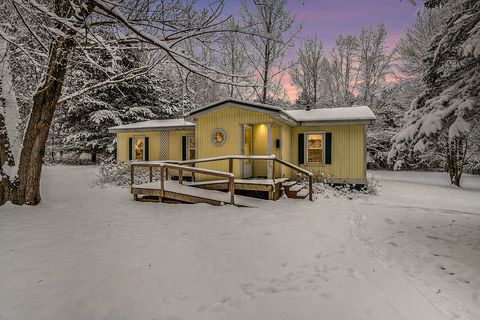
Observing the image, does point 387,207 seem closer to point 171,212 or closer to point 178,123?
point 171,212

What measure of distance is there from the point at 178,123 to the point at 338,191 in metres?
9.12

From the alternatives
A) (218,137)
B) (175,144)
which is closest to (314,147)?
(218,137)

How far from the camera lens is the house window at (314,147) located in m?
13.1

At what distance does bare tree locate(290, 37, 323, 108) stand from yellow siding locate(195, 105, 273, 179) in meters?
12.1

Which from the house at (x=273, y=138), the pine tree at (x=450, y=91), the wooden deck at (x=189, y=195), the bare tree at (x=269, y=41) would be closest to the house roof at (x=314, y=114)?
the house at (x=273, y=138)

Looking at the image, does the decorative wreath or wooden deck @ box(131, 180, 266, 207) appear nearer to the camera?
wooden deck @ box(131, 180, 266, 207)

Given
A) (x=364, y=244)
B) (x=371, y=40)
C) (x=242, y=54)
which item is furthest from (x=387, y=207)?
(x=371, y=40)

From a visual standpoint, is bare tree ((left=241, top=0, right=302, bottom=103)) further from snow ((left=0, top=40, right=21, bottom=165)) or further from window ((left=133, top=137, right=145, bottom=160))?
snow ((left=0, top=40, right=21, bottom=165))

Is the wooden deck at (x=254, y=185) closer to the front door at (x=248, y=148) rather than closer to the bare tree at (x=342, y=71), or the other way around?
the front door at (x=248, y=148)

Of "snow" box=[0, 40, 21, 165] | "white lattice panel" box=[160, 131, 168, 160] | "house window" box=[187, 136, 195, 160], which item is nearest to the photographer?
"snow" box=[0, 40, 21, 165]

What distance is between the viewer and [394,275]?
436 centimetres

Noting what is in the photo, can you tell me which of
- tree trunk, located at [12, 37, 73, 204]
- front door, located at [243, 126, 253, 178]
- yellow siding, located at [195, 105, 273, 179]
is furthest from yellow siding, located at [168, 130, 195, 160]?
tree trunk, located at [12, 37, 73, 204]

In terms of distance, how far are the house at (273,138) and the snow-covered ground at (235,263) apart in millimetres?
3687

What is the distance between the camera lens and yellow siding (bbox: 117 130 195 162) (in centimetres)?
1560
